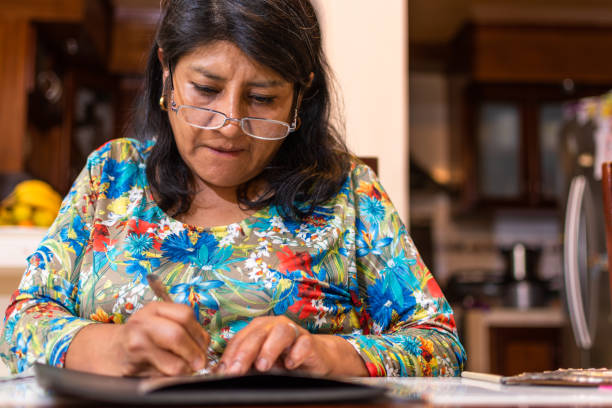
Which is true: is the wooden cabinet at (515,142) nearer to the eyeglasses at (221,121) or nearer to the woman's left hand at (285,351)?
the eyeglasses at (221,121)

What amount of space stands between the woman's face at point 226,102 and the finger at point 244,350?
389 mm

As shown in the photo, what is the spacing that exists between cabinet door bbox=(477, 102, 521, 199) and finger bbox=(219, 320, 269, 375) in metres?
3.85

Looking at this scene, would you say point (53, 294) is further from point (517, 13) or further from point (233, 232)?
point (517, 13)

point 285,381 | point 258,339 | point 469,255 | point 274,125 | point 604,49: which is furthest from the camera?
point 469,255

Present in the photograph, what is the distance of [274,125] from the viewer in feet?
3.62

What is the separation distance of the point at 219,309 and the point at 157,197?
0.25 m

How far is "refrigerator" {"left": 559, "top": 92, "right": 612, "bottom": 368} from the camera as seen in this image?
2752 mm

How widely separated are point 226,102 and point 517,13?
3.78 meters

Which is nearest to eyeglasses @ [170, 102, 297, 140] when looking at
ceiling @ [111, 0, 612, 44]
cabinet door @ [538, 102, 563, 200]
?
ceiling @ [111, 0, 612, 44]

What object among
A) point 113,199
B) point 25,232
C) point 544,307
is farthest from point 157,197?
point 544,307

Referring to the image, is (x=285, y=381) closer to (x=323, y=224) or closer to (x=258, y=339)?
(x=258, y=339)

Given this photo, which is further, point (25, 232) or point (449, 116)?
point (449, 116)

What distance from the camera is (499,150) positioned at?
4.45m

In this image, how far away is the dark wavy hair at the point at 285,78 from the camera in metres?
1.04
